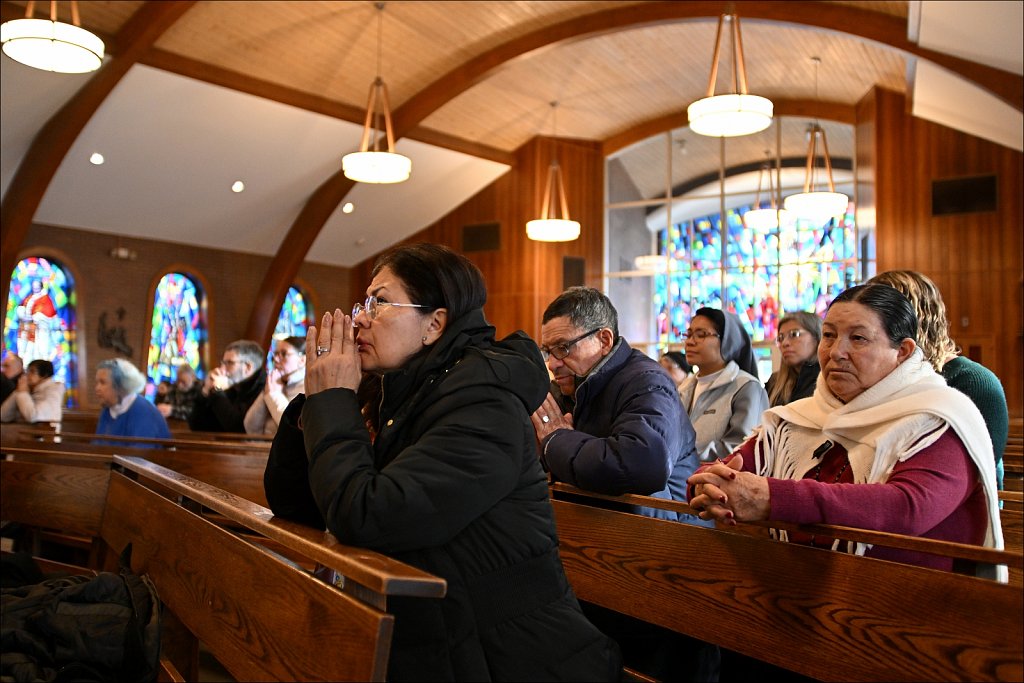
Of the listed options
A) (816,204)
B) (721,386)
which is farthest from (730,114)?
(721,386)

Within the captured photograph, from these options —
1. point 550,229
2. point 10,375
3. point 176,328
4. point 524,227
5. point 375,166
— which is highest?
point 524,227

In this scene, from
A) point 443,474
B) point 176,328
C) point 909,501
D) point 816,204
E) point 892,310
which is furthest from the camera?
point 176,328

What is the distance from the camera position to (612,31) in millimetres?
10664

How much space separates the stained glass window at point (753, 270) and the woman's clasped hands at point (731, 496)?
12.7 metres

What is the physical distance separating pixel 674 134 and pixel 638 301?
2761 millimetres

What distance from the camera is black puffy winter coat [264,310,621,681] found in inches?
58.3

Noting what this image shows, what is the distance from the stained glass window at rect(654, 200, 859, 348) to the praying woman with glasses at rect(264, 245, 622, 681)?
507 inches

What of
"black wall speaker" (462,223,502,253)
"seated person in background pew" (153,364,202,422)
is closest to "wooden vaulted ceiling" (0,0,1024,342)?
"black wall speaker" (462,223,502,253)

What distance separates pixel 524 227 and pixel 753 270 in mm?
3653

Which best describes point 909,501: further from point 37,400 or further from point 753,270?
point 753,270

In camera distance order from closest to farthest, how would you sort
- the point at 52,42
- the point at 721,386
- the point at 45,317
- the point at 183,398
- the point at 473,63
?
the point at 721,386 → the point at 52,42 → the point at 183,398 → the point at 473,63 → the point at 45,317

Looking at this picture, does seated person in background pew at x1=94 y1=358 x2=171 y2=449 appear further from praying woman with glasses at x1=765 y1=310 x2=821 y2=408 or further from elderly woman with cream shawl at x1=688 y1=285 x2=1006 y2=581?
elderly woman with cream shawl at x1=688 y1=285 x2=1006 y2=581

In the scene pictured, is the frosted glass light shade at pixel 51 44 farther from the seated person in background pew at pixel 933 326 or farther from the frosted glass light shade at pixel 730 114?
the seated person in background pew at pixel 933 326

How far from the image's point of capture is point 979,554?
4.90 ft
